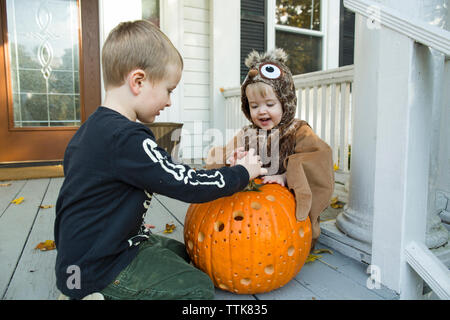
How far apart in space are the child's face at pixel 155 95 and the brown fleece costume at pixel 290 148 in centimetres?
61

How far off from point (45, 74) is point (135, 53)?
11.7 ft

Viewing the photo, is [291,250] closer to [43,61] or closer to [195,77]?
[195,77]

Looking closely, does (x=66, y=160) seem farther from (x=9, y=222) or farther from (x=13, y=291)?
(x=9, y=222)

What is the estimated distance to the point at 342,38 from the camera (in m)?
5.97

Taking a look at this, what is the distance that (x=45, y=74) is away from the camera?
4082 millimetres

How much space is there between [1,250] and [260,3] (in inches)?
184

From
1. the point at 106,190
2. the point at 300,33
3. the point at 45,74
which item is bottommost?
the point at 106,190

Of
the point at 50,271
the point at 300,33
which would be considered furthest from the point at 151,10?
the point at 50,271

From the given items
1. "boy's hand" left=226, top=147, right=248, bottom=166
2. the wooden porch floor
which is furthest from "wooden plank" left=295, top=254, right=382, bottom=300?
"boy's hand" left=226, top=147, right=248, bottom=166

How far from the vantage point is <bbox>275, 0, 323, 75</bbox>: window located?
17.5 ft

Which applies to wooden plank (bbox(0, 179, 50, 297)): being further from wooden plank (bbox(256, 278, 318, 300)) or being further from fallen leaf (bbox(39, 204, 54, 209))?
wooden plank (bbox(256, 278, 318, 300))

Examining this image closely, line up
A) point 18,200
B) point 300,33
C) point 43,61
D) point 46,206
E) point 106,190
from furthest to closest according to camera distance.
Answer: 1. point 300,33
2. point 43,61
3. point 18,200
4. point 46,206
5. point 106,190

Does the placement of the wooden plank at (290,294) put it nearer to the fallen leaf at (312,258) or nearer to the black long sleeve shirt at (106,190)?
the fallen leaf at (312,258)
